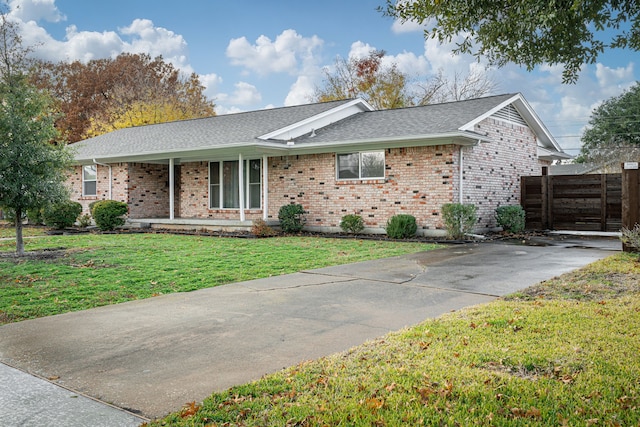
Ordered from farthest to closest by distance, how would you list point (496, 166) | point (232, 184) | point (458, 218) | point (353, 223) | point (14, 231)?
point (232, 184) → point (14, 231) → point (496, 166) → point (353, 223) → point (458, 218)

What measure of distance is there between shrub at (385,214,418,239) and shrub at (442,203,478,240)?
968 millimetres

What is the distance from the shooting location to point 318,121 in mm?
19281

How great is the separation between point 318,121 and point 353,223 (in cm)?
470

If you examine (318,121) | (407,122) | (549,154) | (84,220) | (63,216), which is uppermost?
(318,121)

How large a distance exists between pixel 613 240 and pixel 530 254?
502 centimetres

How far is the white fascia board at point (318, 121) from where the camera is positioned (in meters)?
17.8

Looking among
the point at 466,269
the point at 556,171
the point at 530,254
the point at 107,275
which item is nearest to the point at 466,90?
the point at 556,171

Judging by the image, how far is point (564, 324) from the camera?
206 inches

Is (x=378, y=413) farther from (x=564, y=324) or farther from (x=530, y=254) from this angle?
(x=530, y=254)

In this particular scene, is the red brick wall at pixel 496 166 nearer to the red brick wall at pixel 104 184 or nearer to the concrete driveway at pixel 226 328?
the concrete driveway at pixel 226 328

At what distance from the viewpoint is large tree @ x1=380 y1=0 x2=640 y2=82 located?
6.36 metres

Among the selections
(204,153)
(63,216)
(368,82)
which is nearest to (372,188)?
(204,153)

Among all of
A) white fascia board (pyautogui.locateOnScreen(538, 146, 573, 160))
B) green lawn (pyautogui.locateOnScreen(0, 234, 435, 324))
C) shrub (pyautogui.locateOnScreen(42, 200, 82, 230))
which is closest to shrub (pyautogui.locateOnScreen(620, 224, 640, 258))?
green lawn (pyautogui.locateOnScreen(0, 234, 435, 324))

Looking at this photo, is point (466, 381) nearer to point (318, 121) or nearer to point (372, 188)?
point (372, 188)
